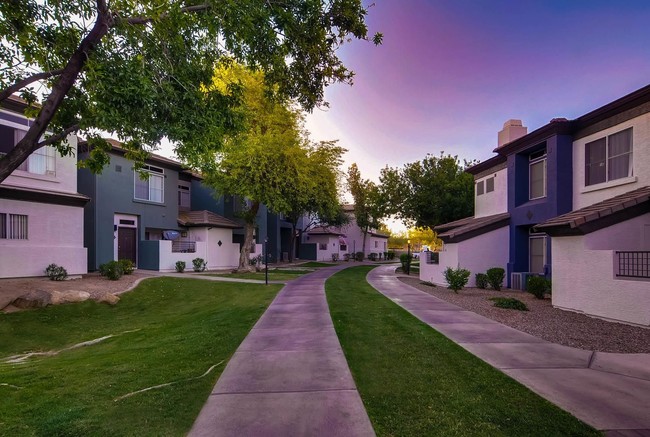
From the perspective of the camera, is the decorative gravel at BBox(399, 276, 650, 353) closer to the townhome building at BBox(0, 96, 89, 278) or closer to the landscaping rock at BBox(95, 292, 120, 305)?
the landscaping rock at BBox(95, 292, 120, 305)

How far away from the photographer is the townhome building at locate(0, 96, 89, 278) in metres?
16.5

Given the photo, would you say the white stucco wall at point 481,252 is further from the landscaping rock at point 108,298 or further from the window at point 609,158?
the landscaping rock at point 108,298

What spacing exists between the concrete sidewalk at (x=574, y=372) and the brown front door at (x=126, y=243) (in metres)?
20.8

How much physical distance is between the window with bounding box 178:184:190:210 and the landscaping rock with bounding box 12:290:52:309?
666 inches

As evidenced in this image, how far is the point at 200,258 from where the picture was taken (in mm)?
26656

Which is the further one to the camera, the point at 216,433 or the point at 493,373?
the point at 493,373

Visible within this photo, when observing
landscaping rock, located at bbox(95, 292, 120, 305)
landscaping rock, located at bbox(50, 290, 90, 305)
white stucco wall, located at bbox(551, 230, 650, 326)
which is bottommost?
landscaping rock, located at bbox(95, 292, 120, 305)

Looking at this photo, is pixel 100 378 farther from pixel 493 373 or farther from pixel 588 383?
pixel 588 383

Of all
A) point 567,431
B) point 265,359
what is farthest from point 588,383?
point 265,359

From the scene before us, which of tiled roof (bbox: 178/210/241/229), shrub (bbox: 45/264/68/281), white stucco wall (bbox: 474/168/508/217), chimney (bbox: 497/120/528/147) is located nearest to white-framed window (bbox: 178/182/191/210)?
tiled roof (bbox: 178/210/241/229)

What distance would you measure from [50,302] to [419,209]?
79.8 feet

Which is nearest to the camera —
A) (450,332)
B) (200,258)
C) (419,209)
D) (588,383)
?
(588,383)

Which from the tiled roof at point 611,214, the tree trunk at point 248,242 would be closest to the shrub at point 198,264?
the tree trunk at point 248,242

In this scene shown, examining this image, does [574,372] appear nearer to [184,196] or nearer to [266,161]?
[266,161]
